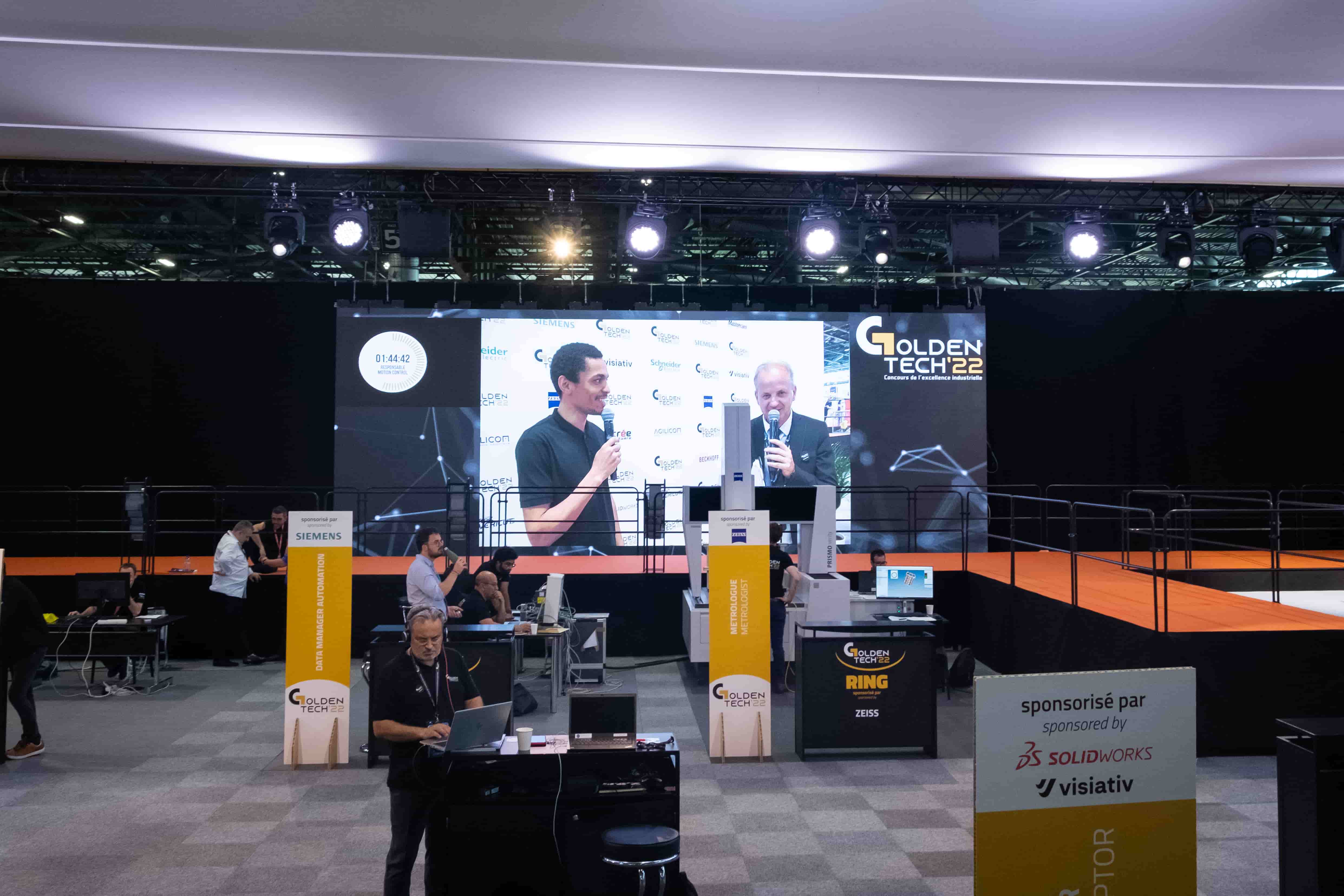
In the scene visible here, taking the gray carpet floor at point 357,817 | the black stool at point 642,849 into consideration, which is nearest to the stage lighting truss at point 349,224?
the gray carpet floor at point 357,817

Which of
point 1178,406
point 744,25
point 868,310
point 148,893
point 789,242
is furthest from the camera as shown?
point 1178,406

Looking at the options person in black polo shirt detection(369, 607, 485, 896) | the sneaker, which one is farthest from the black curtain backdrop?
person in black polo shirt detection(369, 607, 485, 896)

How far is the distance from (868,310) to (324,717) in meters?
9.29

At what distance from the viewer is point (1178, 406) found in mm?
14234

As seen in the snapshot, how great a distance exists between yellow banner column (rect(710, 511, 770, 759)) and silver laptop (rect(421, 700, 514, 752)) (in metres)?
2.69

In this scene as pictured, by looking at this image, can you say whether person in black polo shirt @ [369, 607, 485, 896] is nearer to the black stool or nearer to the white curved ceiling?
the black stool

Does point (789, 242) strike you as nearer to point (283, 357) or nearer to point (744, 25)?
point (744, 25)

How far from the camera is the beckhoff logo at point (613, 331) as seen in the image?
41.5 feet

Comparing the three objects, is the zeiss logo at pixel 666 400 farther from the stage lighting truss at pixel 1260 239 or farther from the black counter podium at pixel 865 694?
the stage lighting truss at pixel 1260 239

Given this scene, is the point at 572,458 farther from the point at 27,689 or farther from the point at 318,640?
the point at 27,689

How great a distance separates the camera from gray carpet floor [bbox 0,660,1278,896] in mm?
4617

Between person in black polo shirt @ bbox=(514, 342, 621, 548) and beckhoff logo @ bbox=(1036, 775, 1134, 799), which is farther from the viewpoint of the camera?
person in black polo shirt @ bbox=(514, 342, 621, 548)

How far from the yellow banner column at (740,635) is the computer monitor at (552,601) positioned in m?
2.13

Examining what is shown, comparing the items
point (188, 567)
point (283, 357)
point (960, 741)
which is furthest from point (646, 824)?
point (283, 357)
